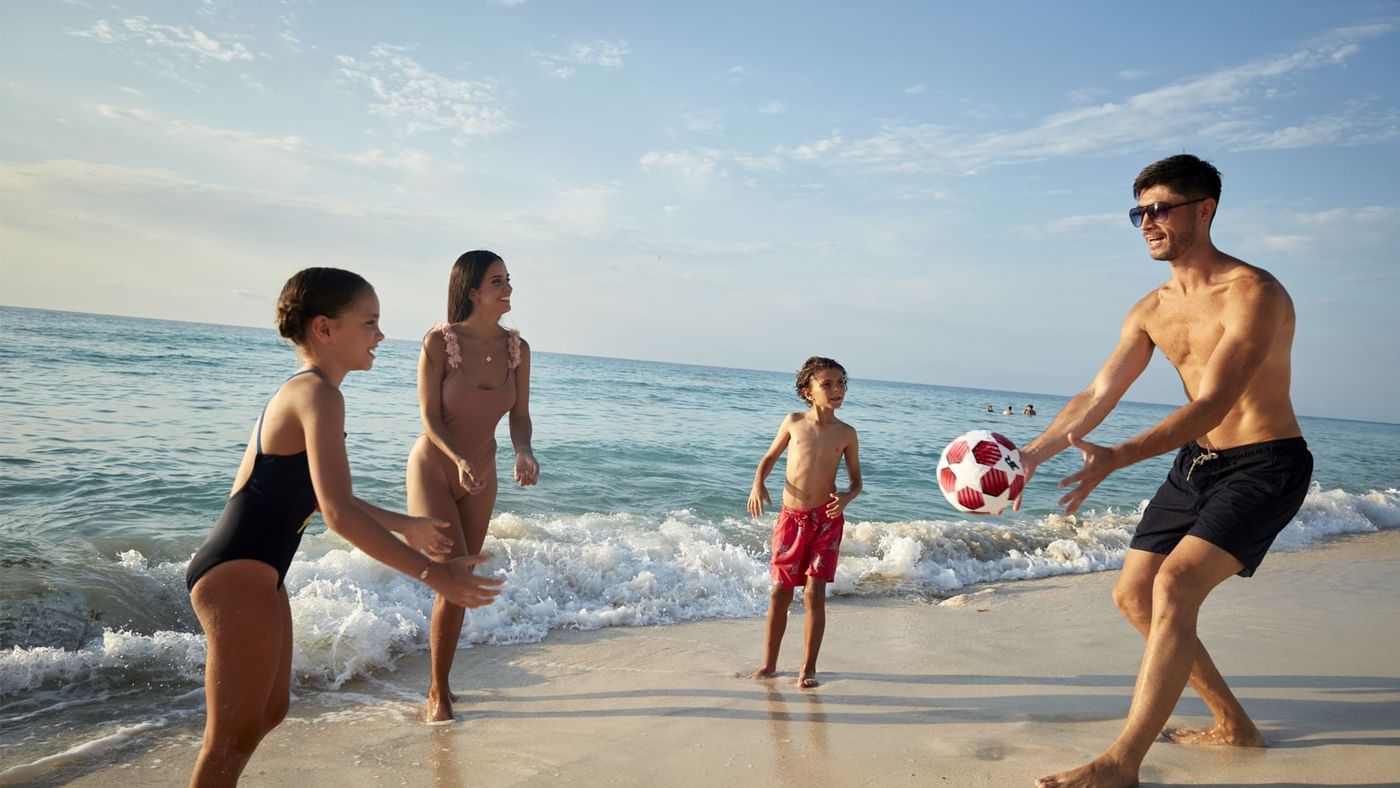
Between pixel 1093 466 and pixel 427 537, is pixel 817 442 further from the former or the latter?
pixel 427 537

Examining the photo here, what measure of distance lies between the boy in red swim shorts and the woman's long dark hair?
6.42ft

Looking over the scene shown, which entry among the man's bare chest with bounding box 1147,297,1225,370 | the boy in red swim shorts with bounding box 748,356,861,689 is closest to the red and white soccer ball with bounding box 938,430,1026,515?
the man's bare chest with bounding box 1147,297,1225,370

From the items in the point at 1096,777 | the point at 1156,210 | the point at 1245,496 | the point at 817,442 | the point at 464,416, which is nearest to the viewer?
the point at 1096,777

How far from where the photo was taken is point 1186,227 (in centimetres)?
374

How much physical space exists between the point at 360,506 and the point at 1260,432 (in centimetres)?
352

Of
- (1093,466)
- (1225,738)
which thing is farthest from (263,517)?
(1225,738)

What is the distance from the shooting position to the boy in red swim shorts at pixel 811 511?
5023 millimetres

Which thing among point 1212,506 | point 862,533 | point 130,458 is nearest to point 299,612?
point 1212,506

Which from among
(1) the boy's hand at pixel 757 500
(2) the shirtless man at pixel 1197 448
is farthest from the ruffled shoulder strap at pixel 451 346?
(2) the shirtless man at pixel 1197 448

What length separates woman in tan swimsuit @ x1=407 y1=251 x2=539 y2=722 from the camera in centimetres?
435

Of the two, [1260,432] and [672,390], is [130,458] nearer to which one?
[1260,432]

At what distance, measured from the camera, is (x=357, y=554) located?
7129mm

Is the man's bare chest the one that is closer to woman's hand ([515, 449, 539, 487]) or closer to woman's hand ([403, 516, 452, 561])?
woman's hand ([515, 449, 539, 487])

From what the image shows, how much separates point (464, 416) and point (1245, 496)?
3601mm
